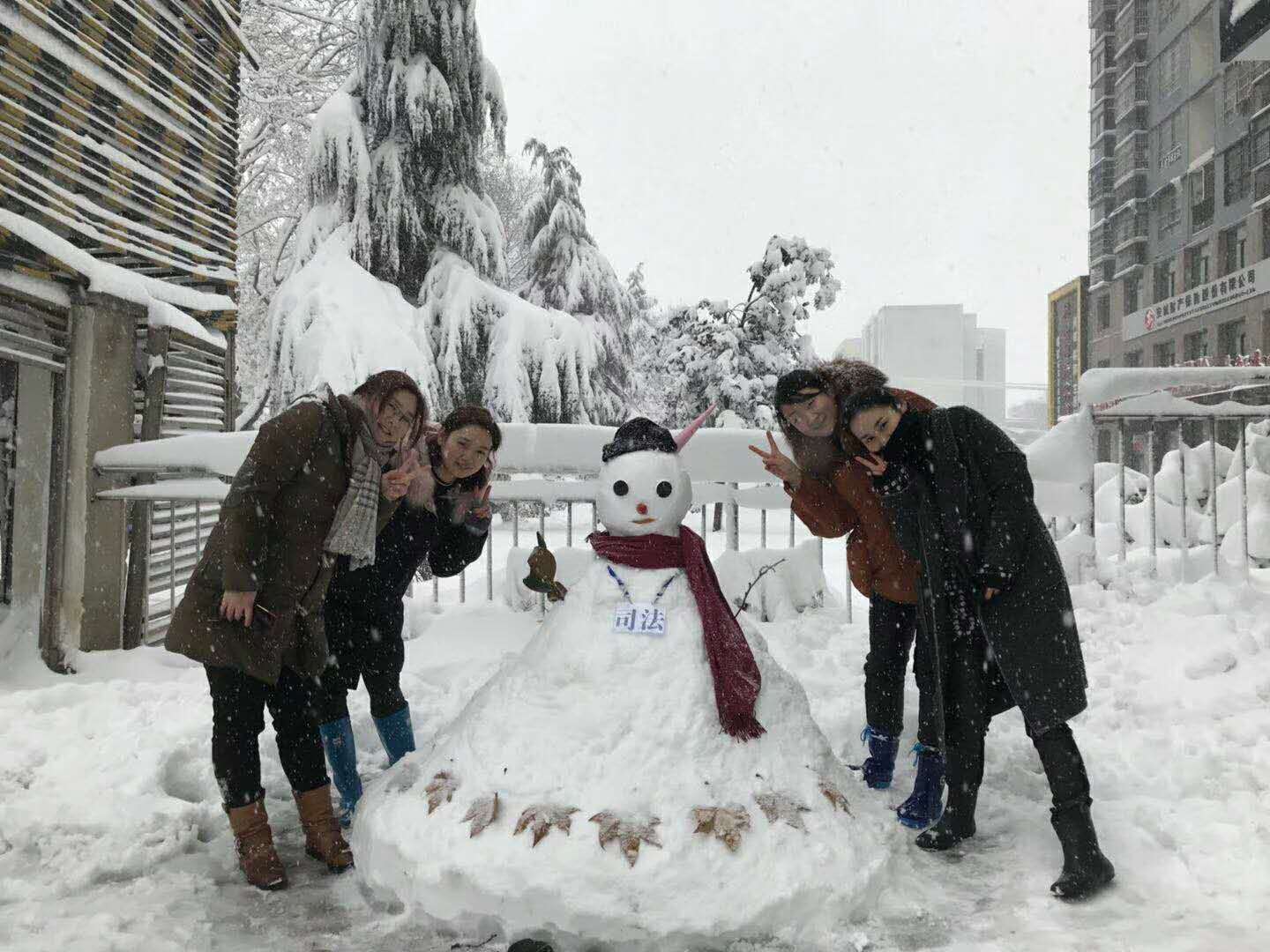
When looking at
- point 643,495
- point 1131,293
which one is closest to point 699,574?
point 643,495

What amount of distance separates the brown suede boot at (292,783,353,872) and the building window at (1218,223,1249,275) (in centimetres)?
3044

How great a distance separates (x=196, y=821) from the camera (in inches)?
123

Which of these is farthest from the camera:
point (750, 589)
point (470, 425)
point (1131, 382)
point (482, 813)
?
point (1131, 382)

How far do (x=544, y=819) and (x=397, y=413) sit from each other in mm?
1460

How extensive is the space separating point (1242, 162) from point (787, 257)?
19.1m

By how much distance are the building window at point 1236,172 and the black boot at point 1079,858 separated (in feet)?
97.3

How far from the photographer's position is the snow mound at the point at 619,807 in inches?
89.2

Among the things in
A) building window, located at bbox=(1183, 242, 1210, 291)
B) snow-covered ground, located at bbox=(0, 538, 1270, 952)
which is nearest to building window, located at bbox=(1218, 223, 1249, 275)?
building window, located at bbox=(1183, 242, 1210, 291)

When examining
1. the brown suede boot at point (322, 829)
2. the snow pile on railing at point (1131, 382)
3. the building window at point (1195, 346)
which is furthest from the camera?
the building window at point (1195, 346)

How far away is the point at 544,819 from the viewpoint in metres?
2.39

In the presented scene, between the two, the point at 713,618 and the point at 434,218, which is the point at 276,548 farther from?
the point at 434,218

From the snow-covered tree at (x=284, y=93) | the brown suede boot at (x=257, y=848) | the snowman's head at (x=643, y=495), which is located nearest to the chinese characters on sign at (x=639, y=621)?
the snowman's head at (x=643, y=495)

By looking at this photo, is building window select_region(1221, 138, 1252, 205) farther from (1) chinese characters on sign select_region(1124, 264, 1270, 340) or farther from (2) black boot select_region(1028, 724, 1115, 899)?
(2) black boot select_region(1028, 724, 1115, 899)

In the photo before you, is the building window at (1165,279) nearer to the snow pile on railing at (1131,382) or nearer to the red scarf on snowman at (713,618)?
the snow pile on railing at (1131,382)
